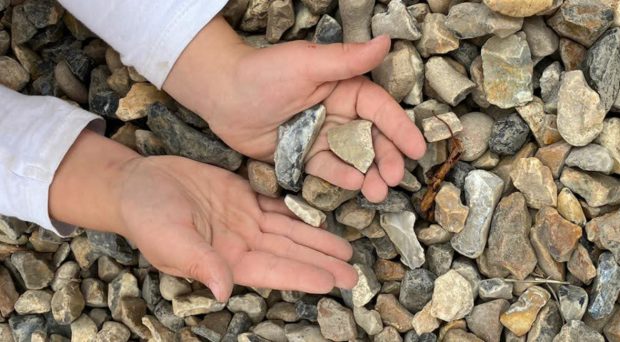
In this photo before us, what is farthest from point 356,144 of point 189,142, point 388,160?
point 189,142

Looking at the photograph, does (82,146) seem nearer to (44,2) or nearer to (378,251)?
(44,2)

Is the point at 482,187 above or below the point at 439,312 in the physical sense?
above

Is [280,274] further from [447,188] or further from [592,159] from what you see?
[592,159]

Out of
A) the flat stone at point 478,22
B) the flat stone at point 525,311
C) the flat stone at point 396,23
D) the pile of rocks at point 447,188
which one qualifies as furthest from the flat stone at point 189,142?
the flat stone at point 525,311

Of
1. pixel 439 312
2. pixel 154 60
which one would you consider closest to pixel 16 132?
pixel 154 60

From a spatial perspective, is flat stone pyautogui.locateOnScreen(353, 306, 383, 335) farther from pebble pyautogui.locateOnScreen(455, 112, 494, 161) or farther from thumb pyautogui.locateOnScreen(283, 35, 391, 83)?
thumb pyautogui.locateOnScreen(283, 35, 391, 83)

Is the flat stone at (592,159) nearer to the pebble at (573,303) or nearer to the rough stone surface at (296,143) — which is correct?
the pebble at (573,303)

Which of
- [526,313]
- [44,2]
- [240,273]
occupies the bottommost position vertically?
[526,313]
